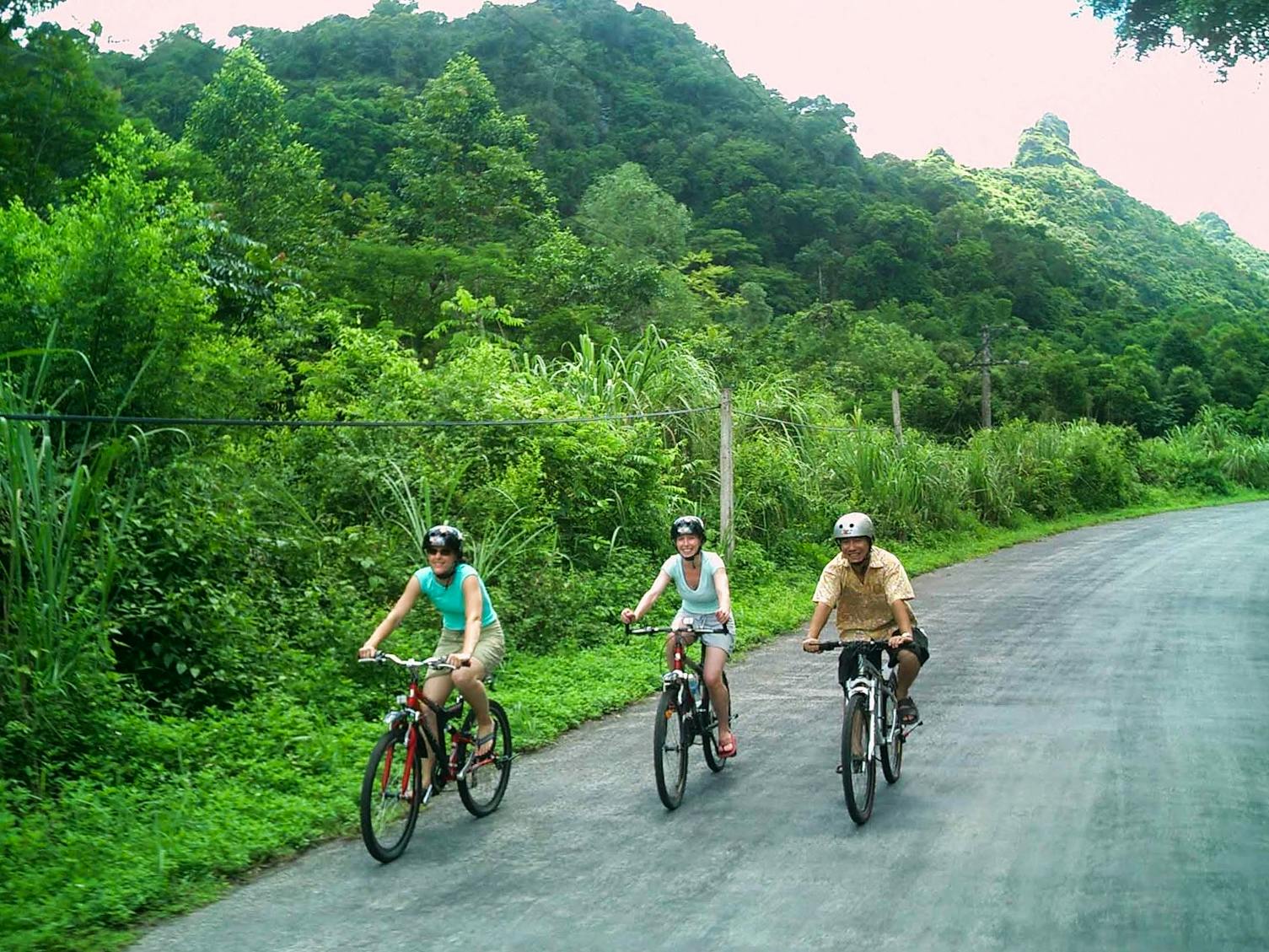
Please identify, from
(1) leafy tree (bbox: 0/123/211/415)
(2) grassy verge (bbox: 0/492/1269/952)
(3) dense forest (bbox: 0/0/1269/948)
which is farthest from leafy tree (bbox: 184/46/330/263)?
(2) grassy verge (bbox: 0/492/1269/952)

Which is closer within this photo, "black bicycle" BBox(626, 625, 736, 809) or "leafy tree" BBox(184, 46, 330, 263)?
"black bicycle" BBox(626, 625, 736, 809)

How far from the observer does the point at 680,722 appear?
7.48 m

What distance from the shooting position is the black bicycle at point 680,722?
283 inches

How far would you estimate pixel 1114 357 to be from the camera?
191ft

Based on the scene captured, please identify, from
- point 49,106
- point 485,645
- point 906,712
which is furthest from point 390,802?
point 49,106

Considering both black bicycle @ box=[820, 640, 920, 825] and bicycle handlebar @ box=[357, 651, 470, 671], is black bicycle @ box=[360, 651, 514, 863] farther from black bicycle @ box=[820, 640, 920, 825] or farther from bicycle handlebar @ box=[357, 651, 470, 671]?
black bicycle @ box=[820, 640, 920, 825]

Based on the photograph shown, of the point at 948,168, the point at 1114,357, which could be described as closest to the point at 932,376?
the point at 1114,357

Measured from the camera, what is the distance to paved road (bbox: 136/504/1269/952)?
523 cm

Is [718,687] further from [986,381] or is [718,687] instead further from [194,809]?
[986,381]

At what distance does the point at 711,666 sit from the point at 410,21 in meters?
67.1

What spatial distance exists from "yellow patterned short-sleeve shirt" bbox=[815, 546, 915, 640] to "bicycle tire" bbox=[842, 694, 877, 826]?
62 cm

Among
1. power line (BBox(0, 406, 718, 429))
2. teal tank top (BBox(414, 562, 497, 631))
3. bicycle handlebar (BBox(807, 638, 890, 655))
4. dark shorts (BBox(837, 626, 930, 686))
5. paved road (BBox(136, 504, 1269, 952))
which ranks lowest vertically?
paved road (BBox(136, 504, 1269, 952))

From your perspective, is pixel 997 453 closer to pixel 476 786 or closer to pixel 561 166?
pixel 476 786

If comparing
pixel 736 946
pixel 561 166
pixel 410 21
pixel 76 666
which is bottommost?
pixel 736 946
